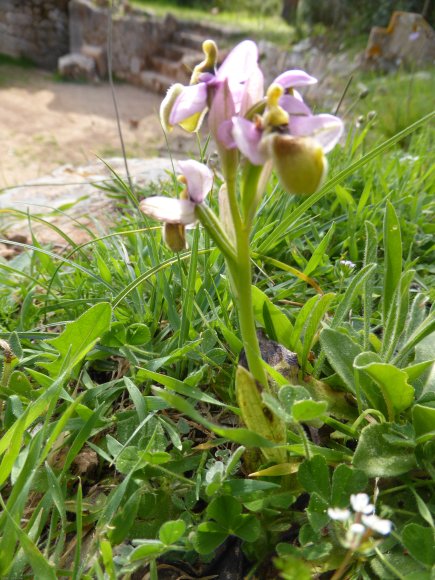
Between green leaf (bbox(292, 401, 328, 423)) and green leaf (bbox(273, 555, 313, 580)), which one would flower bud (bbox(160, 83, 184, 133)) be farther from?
green leaf (bbox(273, 555, 313, 580))

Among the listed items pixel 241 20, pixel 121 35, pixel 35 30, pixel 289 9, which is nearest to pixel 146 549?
pixel 121 35

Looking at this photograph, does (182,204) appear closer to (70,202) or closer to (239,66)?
(239,66)

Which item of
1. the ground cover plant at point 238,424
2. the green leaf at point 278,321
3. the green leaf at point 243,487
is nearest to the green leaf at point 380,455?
the ground cover plant at point 238,424

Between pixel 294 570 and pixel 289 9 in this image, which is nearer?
pixel 294 570

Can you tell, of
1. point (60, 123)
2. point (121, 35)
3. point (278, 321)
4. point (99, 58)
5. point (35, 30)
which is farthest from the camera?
point (35, 30)

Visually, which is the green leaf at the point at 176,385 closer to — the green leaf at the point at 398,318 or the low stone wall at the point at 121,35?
the green leaf at the point at 398,318

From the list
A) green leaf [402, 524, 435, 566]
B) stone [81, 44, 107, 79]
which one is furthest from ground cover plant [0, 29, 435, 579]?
stone [81, 44, 107, 79]

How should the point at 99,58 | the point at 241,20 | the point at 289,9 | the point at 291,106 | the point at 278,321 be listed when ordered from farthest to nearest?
the point at 289,9 → the point at 241,20 → the point at 99,58 → the point at 278,321 → the point at 291,106
